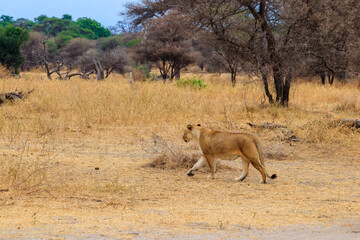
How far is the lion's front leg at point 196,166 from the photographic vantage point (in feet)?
21.8

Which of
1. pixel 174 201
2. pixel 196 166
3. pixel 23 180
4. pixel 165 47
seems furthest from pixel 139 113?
pixel 165 47

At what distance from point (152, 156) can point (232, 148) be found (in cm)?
231

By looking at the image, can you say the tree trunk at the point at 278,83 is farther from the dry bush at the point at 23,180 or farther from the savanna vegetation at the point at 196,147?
the dry bush at the point at 23,180

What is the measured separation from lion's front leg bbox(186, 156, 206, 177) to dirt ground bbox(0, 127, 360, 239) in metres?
0.09

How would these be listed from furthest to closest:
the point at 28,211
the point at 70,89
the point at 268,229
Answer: the point at 70,89
the point at 28,211
the point at 268,229

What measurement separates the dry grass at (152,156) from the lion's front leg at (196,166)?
0.12 m

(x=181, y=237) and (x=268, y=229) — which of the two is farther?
(x=268, y=229)

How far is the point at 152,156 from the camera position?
27.0ft

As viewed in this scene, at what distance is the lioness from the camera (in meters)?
6.19

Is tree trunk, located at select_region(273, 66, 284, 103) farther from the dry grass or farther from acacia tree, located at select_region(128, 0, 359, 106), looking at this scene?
the dry grass

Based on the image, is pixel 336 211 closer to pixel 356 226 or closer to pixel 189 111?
pixel 356 226

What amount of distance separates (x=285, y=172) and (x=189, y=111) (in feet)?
18.6

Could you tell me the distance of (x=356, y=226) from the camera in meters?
4.33

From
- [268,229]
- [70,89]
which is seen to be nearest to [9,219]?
[268,229]
